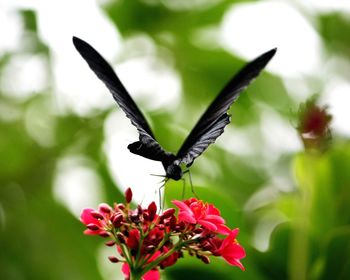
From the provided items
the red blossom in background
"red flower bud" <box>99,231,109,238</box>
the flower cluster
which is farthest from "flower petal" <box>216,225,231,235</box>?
the red blossom in background

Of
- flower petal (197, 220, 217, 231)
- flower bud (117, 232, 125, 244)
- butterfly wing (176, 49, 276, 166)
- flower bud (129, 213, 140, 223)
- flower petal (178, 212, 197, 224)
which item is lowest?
flower bud (117, 232, 125, 244)

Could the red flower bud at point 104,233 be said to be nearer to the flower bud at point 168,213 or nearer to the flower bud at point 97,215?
the flower bud at point 97,215

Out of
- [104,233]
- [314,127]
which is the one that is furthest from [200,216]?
[314,127]

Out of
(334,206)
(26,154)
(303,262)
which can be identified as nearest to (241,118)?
(26,154)

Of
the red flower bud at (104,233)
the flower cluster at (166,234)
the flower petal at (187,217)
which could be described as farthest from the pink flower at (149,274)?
the flower petal at (187,217)

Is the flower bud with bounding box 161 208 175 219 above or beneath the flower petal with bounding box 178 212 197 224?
beneath

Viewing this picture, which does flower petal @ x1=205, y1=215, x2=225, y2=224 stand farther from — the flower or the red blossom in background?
the red blossom in background
